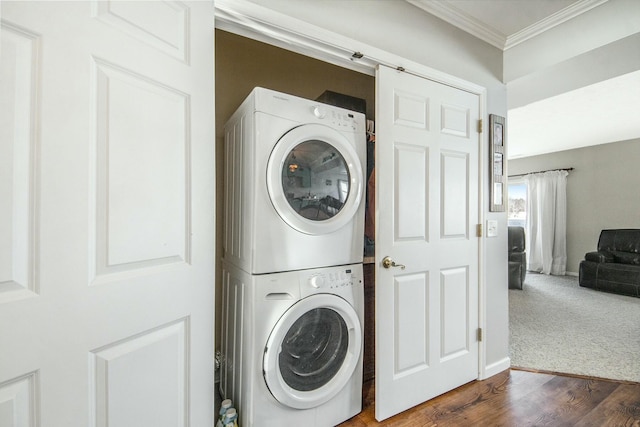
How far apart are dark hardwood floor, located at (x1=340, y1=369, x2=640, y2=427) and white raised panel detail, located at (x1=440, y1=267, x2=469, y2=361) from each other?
0.90 ft

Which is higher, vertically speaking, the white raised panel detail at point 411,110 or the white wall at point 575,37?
the white wall at point 575,37

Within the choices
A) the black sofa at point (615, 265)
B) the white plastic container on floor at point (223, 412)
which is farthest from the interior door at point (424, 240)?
the black sofa at point (615, 265)

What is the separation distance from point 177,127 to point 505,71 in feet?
7.64

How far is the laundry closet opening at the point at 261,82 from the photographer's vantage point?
195 cm

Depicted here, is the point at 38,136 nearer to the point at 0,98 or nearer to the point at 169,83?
the point at 0,98

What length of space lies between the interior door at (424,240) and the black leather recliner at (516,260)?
125 inches

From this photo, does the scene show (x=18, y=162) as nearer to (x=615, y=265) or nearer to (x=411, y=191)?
(x=411, y=191)

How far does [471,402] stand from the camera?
1755mm

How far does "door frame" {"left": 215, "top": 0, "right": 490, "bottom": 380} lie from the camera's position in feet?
4.05

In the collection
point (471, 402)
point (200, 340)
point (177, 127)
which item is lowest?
point (471, 402)

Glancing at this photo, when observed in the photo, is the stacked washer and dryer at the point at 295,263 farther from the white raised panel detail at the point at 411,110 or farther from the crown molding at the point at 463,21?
the crown molding at the point at 463,21

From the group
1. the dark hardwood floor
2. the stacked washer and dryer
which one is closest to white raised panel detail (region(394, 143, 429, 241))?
the stacked washer and dryer

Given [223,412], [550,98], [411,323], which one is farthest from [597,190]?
[223,412]

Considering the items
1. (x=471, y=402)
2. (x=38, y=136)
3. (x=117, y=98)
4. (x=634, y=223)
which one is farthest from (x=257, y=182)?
(x=634, y=223)
